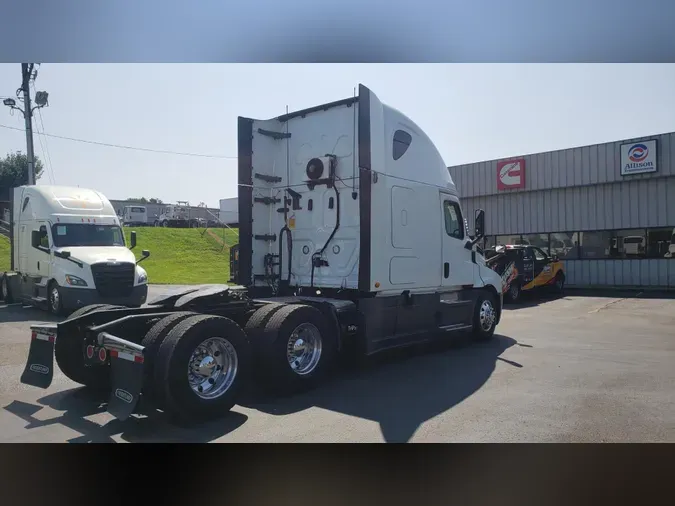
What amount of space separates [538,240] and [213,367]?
21102mm

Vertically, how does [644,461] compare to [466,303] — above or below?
below

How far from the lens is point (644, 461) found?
4684 mm

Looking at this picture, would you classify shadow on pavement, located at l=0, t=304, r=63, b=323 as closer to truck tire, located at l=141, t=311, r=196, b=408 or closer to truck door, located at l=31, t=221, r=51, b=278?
truck door, located at l=31, t=221, r=51, b=278

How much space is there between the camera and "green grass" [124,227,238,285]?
23.3 metres

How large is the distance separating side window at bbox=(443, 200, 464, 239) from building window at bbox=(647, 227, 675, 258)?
1482cm

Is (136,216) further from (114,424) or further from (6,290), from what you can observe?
(114,424)

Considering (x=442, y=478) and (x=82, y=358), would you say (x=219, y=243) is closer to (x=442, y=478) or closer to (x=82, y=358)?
(x=82, y=358)

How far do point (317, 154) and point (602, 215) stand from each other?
17.6 metres

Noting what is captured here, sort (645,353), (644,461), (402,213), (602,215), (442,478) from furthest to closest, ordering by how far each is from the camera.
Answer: (602,215)
(645,353)
(402,213)
(644,461)
(442,478)

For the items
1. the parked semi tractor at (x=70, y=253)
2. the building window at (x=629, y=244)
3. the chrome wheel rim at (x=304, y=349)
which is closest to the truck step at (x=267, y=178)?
the chrome wheel rim at (x=304, y=349)

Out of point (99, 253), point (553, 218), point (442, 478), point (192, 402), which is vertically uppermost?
point (553, 218)

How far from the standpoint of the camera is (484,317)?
10.4m

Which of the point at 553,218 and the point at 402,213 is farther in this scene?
the point at 553,218

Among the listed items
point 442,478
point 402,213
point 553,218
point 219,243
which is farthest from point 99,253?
point 553,218
